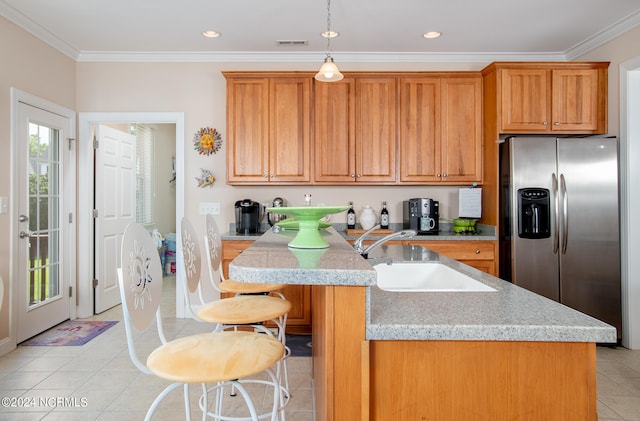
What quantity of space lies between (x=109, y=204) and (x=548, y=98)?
435 centimetres

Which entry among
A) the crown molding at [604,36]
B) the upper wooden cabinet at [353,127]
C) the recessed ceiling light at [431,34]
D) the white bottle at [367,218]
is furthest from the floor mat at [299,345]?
the crown molding at [604,36]

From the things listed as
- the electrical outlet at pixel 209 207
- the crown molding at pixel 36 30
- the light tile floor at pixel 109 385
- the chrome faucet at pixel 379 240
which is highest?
the crown molding at pixel 36 30

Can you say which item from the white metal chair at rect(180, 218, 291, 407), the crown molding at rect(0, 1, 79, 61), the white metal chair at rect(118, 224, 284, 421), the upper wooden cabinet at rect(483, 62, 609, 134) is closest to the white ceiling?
the crown molding at rect(0, 1, 79, 61)

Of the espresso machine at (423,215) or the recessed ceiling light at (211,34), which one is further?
the espresso machine at (423,215)

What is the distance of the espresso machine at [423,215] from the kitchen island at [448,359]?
262 centimetres

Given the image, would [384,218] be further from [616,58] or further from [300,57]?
[616,58]

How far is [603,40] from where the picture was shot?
3389 millimetres

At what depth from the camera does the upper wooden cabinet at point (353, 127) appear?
3590 mm

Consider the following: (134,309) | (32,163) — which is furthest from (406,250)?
(32,163)

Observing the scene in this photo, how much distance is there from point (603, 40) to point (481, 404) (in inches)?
148

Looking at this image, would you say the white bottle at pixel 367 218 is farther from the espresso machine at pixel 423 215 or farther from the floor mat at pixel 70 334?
the floor mat at pixel 70 334

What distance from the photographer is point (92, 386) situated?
2375 mm

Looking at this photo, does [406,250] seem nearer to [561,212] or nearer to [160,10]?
[561,212]

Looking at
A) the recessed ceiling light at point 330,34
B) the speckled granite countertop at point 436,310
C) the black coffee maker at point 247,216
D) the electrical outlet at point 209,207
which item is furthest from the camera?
the electrical outlet at point 209,207
